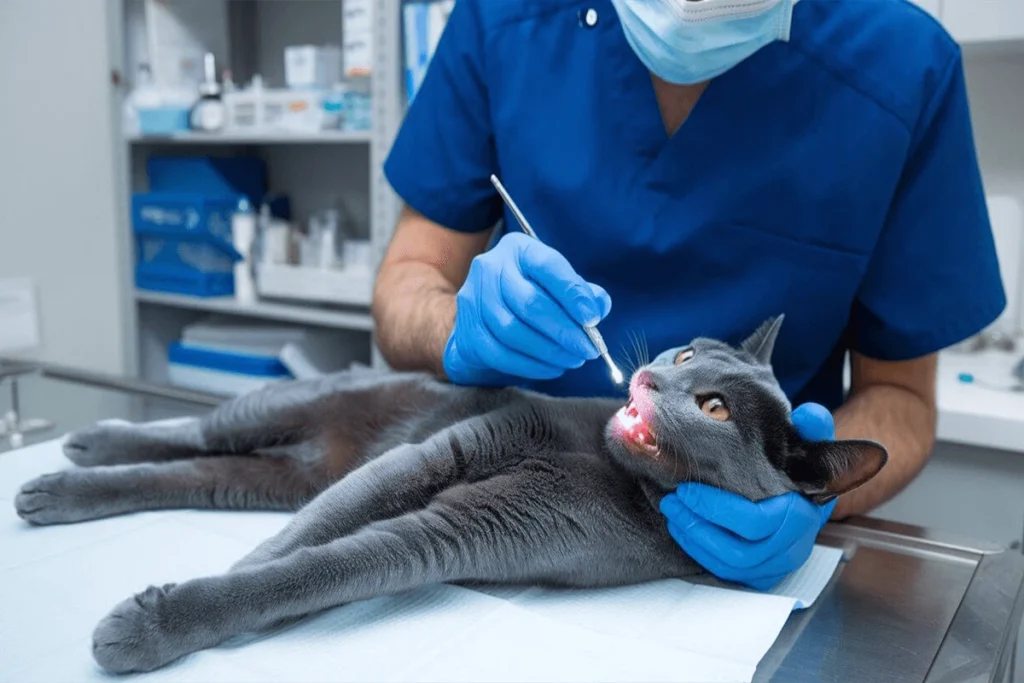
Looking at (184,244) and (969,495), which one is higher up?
(184,244)

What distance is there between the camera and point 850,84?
888 millimetres

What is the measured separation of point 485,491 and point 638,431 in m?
0.14

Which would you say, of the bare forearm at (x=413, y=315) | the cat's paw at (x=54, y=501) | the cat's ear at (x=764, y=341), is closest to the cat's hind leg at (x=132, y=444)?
the cat's paw at (x=54, y=501)

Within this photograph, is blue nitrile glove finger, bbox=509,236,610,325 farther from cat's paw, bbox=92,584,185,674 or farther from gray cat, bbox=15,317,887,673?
cat's paw, bbox=92,584,185,674

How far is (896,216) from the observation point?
92 cm

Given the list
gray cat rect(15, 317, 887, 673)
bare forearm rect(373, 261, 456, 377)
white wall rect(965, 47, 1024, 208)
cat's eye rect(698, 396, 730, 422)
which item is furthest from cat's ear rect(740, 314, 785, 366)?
white wall rect(965, 47, 1024, 208)

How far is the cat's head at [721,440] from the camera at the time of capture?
2.25 ft

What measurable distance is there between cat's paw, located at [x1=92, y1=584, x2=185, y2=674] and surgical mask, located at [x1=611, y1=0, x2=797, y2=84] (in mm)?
675

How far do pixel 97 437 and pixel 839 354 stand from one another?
2.86ft

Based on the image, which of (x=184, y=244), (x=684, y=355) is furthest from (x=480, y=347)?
(x=184, y=244)

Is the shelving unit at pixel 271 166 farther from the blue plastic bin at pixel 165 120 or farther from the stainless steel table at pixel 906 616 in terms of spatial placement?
the stainless steel table at pixel 906 616

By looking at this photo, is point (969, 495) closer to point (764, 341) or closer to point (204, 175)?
point (764, 341)

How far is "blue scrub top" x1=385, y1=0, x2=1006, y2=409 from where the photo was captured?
2.92ft

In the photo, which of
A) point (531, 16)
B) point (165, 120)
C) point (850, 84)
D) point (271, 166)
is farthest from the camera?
point (271, 166)
